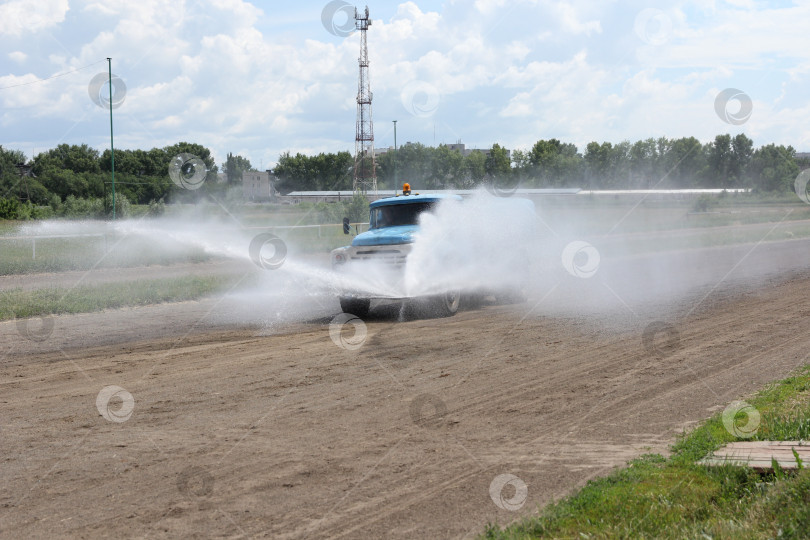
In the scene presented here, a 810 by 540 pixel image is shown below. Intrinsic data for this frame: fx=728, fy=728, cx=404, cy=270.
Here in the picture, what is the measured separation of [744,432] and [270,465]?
4.70 meters

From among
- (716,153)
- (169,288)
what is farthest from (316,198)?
(169,288)

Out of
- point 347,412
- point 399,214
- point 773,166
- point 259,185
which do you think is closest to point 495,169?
point 773,166

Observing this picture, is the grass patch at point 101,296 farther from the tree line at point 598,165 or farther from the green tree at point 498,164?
the green tree at point 498,164

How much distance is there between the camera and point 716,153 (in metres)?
67.4

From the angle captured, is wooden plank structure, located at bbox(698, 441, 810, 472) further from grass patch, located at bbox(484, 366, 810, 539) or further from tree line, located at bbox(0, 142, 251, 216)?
tree line, located at bbox(0, 142, 251, 216)

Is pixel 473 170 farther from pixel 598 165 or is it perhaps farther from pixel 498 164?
pixel 598 165

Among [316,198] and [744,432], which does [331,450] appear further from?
[316,198]

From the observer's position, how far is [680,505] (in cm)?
568

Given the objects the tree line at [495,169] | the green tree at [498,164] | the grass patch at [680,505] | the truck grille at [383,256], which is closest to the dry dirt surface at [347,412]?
the grass patch at [680,505]

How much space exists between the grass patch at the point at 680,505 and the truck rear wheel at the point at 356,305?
9.03m

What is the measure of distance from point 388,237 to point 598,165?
52.0 meters

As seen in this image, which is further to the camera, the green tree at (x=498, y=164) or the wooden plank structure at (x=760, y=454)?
the green tree at (x=498, y=164)

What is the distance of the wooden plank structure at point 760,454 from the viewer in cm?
623

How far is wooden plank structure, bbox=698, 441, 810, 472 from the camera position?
20.4 ft
